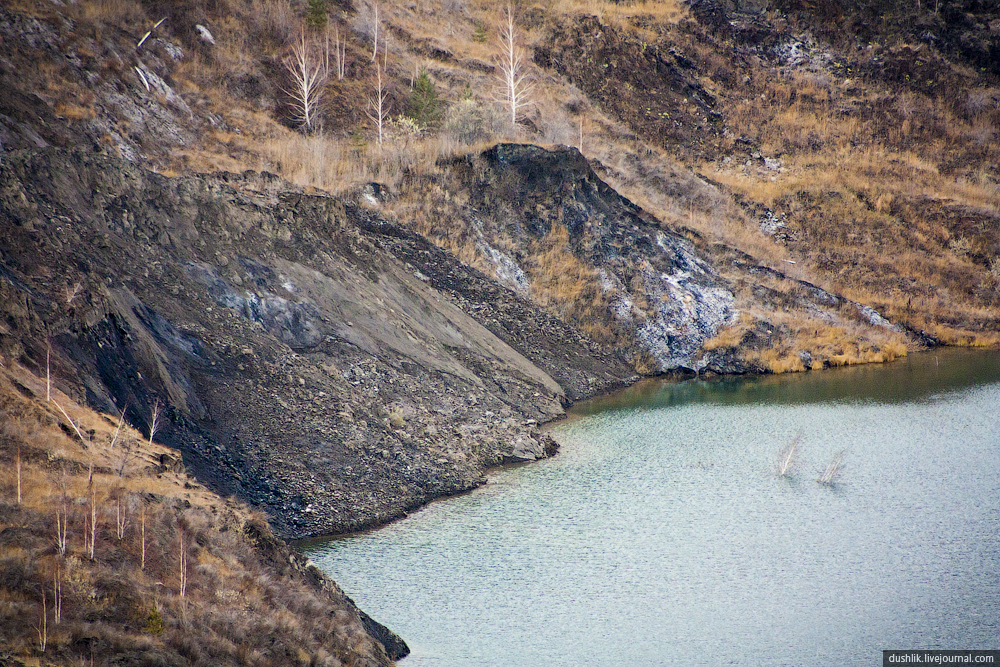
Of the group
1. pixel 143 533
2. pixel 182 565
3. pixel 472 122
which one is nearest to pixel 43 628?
pixel 182 565

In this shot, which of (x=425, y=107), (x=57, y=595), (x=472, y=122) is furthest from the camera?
(x=472, y=122)

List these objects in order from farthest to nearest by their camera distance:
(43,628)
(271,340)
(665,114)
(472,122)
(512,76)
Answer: (665,114) → (512,76) → (472,122) → (271,340) → (43,628)

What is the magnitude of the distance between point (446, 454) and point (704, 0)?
63.9 metres

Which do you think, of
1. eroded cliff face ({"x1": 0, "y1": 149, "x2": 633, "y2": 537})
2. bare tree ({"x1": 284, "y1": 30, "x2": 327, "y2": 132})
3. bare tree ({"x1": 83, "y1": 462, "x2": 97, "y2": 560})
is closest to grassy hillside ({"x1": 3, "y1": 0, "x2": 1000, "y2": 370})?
bare tree ({"x1": 284, "y1": 30, "x2": 327, "y2": 132})

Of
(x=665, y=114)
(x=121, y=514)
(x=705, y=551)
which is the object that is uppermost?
(x=665, y=114)

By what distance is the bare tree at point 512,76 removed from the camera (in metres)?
61.6

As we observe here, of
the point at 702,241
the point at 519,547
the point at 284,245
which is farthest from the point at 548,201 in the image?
the point at 519,547

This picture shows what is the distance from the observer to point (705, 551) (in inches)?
915

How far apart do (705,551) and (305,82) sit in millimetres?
40964

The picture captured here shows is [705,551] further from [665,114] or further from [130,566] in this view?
[665,114]

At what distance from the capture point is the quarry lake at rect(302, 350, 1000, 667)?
18.6 meters

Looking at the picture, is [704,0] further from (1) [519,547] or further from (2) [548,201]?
(1) [519,547]

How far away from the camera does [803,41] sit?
76750 millimetres

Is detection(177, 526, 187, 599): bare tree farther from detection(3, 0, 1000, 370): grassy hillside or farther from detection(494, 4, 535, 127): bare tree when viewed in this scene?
detection(494, 4, 535, 127): bare tree
